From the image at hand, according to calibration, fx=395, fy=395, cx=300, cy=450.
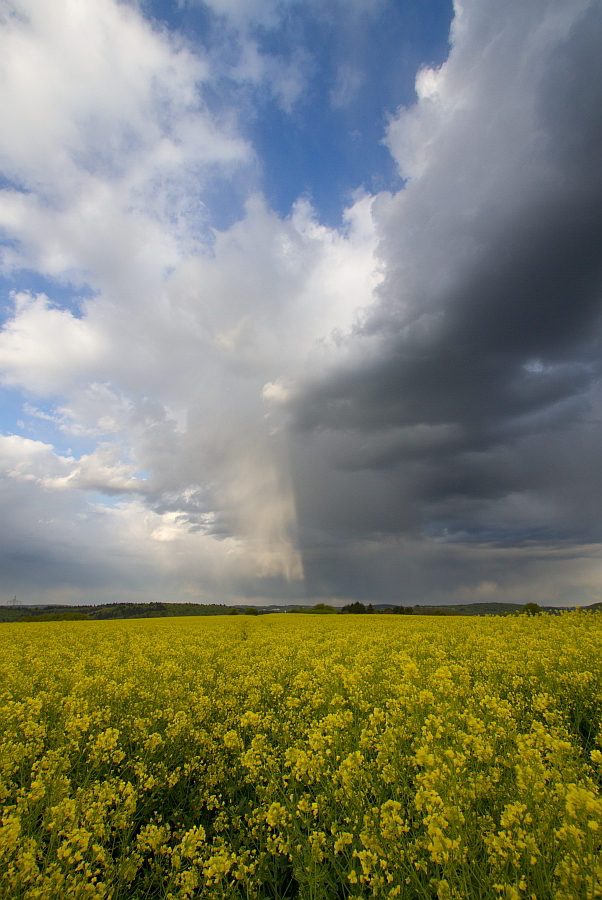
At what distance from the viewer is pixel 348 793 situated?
4.25 meters

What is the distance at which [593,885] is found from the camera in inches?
112

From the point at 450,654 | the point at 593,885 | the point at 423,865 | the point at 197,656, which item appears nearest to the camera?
the point at 593,885

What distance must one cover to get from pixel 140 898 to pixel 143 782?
1.65m

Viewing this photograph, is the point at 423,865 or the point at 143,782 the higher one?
the point at 423,865

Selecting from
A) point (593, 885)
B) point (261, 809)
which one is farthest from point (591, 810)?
point (261, 809)

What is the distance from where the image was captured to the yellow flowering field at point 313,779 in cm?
357

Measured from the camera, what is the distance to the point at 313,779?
4922 mm

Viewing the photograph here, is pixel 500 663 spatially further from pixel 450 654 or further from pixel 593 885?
pixel 593 885

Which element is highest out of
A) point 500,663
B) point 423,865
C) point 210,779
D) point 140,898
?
point 500,663

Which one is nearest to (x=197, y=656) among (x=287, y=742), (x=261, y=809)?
(x=287, y=742)

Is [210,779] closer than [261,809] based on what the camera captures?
No

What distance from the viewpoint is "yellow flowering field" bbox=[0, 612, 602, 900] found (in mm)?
3568

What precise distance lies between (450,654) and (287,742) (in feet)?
21.7

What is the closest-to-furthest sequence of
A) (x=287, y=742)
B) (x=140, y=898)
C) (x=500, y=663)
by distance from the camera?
(x=140, y=898), (x=287, y=742), (x=500, y=663)
